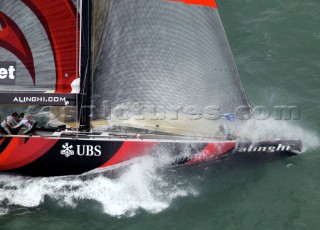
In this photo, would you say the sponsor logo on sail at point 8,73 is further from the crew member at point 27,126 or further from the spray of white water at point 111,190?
the spray of white water at point 111,190

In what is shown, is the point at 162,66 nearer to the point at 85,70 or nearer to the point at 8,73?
the point at 85,70

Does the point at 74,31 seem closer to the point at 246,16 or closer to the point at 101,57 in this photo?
the point at 101,57

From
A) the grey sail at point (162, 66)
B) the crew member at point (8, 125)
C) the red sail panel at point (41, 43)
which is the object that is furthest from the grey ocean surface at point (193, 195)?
the red sail panel at point (41, 43)

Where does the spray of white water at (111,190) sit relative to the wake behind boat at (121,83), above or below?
below

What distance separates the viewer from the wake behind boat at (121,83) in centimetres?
1332

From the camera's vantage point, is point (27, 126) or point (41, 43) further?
point (27, 126)

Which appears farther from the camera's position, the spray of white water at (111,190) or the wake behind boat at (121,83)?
the spray of white water at (111,190)

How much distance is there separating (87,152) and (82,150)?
0.14m

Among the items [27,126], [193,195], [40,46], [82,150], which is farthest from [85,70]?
[193,195]

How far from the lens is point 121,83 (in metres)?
14.0

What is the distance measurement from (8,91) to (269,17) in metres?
10.1

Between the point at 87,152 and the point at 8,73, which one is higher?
the point at 8,73

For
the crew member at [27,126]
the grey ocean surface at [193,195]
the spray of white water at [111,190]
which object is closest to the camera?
the grey ocean surface at [193,195]

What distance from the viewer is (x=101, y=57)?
13.8 metres
